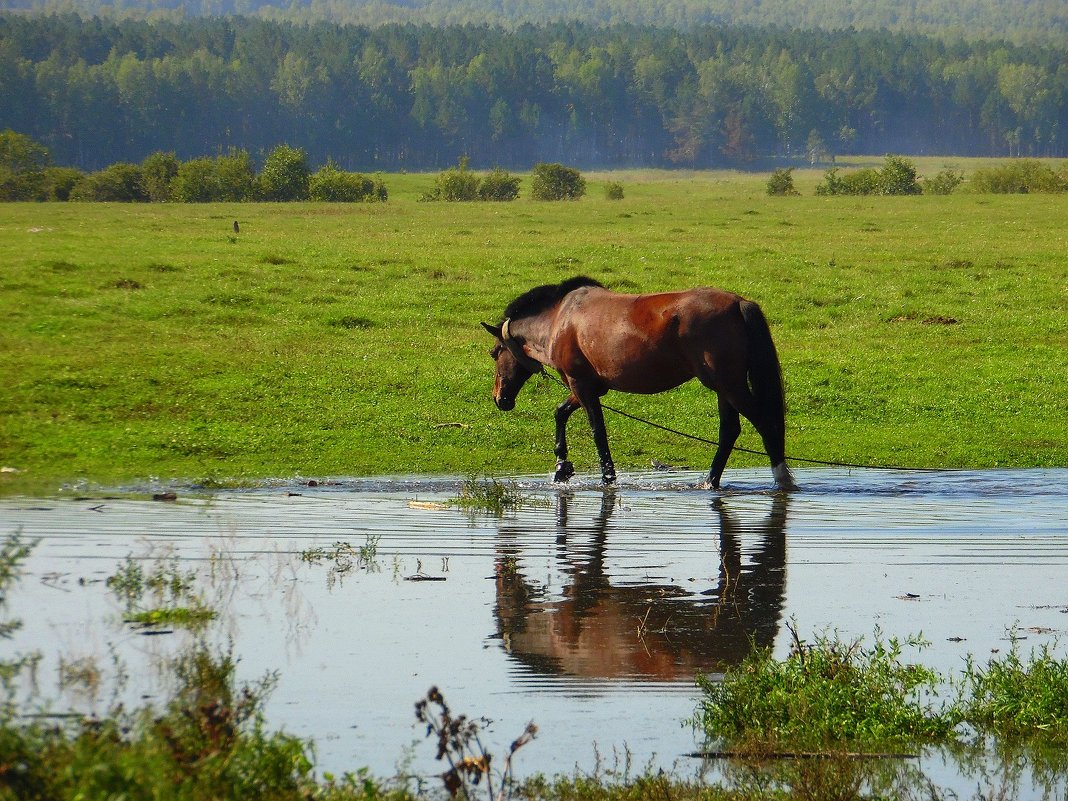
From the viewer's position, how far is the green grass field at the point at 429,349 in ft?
57.5

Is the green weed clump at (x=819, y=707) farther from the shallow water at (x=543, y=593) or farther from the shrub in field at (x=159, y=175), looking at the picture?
the shrub in field at (x=159, y=175)

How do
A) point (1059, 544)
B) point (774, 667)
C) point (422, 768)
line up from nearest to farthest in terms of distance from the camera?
point (422, 768) → point (774, 667) → point (1059, 544)

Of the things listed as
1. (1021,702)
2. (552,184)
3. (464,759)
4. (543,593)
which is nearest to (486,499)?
(543,593)

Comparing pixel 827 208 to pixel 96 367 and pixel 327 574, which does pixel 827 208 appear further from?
pixel 327 574

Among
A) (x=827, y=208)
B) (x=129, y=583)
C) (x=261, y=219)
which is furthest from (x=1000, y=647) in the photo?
(x=827, y=208)

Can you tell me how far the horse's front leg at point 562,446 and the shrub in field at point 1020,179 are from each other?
2367 inches

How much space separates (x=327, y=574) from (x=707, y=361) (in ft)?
20.5

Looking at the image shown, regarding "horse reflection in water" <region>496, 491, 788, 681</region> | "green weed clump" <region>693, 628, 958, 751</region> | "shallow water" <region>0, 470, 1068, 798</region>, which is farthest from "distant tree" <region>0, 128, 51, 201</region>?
"green weed clump" <region>693, 628, 958, 751</region>

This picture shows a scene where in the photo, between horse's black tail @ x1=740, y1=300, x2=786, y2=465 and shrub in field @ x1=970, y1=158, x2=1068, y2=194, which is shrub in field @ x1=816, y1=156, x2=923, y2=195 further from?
horse's black tail @ x1=740, y1=300, x2=786, y2=465

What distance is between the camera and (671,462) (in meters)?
17.5

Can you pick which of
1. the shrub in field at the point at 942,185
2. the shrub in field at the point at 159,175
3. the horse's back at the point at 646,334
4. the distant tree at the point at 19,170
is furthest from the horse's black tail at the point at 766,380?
the distant tree at the point at 19,170

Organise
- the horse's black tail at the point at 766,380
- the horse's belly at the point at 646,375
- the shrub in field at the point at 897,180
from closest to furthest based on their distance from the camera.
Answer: the horse's black tail at the point at 766,380
the horse's belly at the point at 646,375
the shrub in field at the point at 897,180

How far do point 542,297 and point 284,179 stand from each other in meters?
59.7

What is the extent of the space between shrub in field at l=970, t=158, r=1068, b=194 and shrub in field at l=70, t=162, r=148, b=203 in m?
45.7
